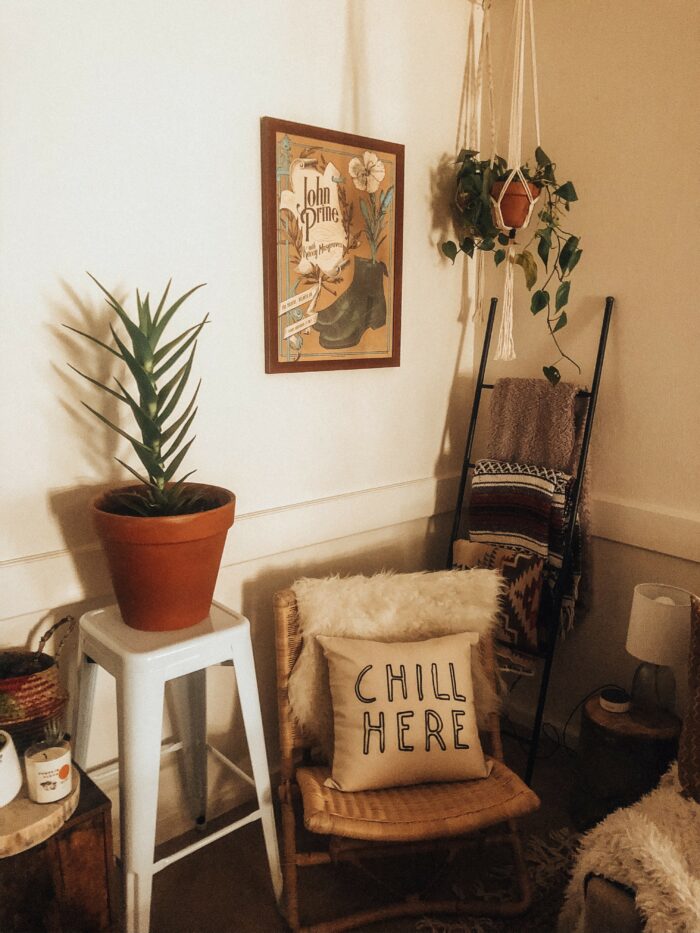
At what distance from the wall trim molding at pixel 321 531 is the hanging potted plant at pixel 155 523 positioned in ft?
0.61

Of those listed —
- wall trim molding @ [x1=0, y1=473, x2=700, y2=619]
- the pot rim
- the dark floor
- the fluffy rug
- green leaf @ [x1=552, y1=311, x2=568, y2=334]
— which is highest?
green leaf @ [x1=552, y1=311, x2=568, y2=334]

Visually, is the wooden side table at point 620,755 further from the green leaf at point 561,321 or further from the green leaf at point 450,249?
the green leaf at point 450,249

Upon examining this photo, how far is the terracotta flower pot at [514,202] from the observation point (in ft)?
6.89

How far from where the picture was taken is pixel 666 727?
1.90 meters

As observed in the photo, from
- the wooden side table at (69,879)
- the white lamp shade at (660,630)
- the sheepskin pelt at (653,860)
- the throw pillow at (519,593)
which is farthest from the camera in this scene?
the throw pillow at (519,593)

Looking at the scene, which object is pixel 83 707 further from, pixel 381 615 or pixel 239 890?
pixel 381 615

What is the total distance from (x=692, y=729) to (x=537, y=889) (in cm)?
63

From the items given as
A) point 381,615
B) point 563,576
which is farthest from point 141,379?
point 563,576

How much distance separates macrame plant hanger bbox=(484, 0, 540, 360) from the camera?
6.32ft

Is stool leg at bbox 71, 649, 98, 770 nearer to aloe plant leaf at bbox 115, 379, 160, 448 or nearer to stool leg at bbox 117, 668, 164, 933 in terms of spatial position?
stool leg at bbox 117, 668, 164, 933

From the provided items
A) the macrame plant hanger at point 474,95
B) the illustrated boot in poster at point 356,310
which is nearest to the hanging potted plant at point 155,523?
the illustrated boot in poster at point 356,310

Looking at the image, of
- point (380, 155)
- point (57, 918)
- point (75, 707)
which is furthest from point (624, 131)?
point (57, 918)

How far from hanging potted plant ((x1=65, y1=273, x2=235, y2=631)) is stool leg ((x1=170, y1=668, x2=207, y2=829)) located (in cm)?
43

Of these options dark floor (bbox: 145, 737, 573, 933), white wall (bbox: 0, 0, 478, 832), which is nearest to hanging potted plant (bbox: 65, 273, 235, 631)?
white wall (bbox: 0, 0, 478, 832)
